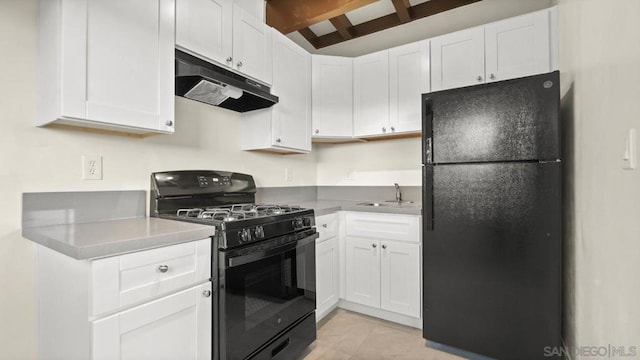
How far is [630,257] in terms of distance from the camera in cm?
90

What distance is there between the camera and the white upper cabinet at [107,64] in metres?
1.14

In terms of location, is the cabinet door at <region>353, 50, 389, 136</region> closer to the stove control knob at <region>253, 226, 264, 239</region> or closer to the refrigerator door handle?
the refrigerator door handle

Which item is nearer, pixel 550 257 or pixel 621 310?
pixel 621 310

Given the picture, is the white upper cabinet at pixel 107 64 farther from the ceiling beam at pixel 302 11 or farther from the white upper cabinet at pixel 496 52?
the white upper cabinet at pixel 496 52

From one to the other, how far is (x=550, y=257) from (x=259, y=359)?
5.44ft

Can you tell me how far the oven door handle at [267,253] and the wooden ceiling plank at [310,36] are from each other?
7.03 ft

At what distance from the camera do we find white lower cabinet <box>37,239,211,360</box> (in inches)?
37.7

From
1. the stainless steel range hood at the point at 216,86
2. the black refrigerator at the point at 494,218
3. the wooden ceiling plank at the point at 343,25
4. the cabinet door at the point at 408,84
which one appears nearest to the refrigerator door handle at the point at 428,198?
the black refrigerator at the point at 494,218

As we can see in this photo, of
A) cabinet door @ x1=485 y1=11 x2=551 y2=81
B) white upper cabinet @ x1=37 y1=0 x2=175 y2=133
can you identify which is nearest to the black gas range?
white upper cabinet @ x1=37 y1=0 x2=175 y2=133

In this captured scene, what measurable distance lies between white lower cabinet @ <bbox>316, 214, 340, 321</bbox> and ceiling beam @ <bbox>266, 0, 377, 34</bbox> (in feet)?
5.29

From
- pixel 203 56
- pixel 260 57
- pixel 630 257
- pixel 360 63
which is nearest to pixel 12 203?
pixel 203 56

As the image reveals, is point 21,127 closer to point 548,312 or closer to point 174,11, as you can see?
point 174,11

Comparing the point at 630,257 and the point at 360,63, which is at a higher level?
the point at 360,63

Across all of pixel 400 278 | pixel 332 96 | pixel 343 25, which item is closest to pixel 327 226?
pixel 400 278
